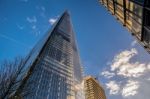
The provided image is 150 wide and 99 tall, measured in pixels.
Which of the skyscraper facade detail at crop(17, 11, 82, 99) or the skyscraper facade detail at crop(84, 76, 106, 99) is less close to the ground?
the skyscraper facade detail at crop(17, 11, 82, 99)

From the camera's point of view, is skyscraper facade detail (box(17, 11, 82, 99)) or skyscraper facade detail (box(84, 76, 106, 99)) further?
skyscraper facade detail (box(84, 76, 106, 99))

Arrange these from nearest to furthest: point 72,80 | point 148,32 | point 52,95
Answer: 1. point 148,32
2. point 52,95
3. point 72,80

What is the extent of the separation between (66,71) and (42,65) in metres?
15.2

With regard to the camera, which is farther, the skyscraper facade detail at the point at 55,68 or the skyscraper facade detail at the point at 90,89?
the skyscraper facade detail at the point at 90,89

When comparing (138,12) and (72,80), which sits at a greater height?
(138,12)

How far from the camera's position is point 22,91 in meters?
12.3

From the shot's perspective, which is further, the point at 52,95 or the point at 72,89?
the point at 72,89

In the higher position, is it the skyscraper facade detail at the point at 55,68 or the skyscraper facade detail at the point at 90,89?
the skyscraper facade detail at the point at 55,68

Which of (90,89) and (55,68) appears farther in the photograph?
(90,89)

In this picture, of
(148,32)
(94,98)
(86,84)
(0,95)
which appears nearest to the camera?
(148,32)

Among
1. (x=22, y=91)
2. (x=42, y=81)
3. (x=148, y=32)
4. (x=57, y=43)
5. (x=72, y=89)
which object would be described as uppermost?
(x=148, y=32)

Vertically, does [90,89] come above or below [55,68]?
below

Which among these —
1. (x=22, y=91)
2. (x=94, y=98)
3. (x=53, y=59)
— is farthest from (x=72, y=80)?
(x=22, y=91)

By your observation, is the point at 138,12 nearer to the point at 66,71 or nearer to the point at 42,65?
the point at 42,65
